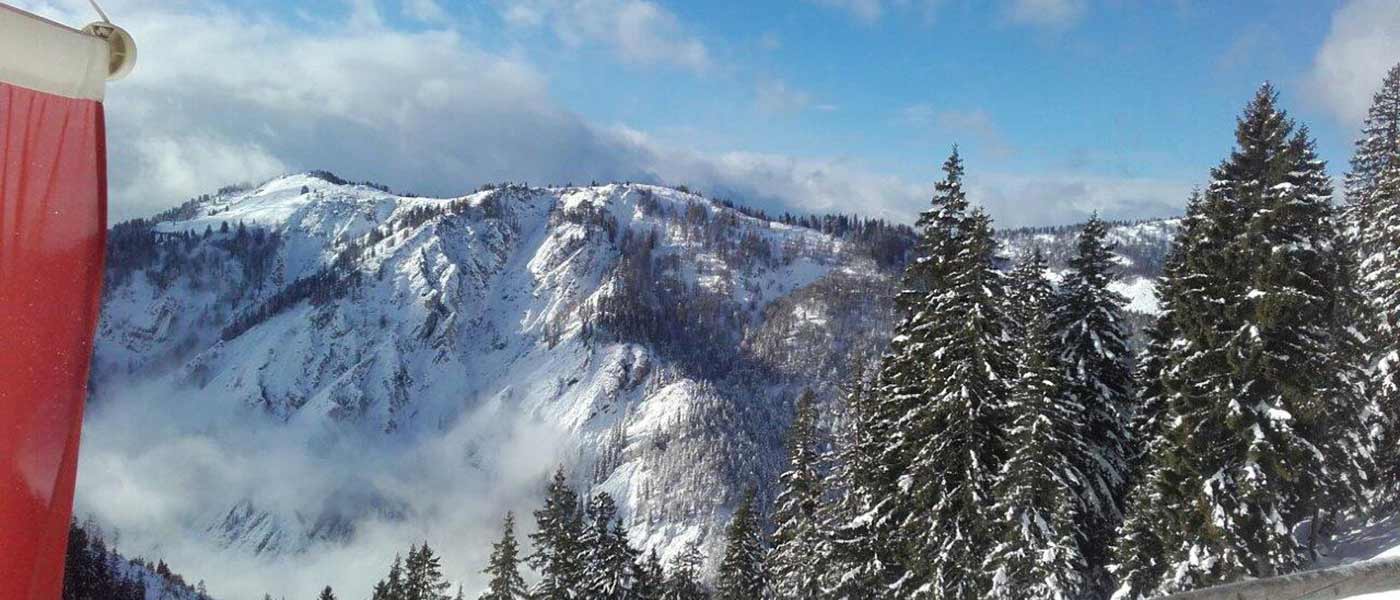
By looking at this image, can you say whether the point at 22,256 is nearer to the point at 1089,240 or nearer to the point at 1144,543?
the point at 1144,543

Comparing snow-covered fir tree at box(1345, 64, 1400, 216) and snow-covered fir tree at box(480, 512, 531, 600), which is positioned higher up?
snow-covered fir tree at box(1345, 64, 1400, 216)

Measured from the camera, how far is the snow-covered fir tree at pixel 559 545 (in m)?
36.7

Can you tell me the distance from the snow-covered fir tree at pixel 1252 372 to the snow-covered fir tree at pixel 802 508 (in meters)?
14.5

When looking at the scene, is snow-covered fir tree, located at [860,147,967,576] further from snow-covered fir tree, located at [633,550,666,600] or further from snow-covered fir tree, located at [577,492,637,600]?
snow-covered fir tree, located at [633,550,666,600]

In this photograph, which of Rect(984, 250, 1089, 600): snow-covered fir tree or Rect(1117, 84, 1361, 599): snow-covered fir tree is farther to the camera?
Rect(984, 250, 1089, 600): snow-covered fir tree

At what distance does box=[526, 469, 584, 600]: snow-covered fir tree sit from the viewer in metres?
36.7

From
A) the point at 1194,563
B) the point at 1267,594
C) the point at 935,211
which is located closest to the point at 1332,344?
the point at 1194,563

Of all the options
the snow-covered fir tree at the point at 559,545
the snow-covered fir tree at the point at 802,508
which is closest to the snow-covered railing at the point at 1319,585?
the snow-covered fir tree at the point at 802,508

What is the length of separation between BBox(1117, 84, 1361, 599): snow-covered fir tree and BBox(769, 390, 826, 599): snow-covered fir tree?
14550 mm

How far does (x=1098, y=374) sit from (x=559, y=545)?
22.4 metres

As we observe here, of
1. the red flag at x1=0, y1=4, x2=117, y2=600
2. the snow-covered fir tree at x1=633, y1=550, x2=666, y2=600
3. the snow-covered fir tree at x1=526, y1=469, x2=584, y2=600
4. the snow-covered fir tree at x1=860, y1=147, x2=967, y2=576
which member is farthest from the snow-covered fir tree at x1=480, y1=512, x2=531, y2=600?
the red flag at x1=0, y1=4, x2=117, y2=600

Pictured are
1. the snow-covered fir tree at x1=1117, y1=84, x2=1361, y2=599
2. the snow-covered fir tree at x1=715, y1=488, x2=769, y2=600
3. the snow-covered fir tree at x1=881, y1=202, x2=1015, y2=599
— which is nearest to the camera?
the snow-covered fir tree at x1=1117, y1=84, x2=1361, y2=599

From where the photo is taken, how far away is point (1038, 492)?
854 inches

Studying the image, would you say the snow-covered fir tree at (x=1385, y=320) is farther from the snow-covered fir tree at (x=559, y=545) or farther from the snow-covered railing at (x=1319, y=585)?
the snow-covered fir tree at (x=559, y=545)
